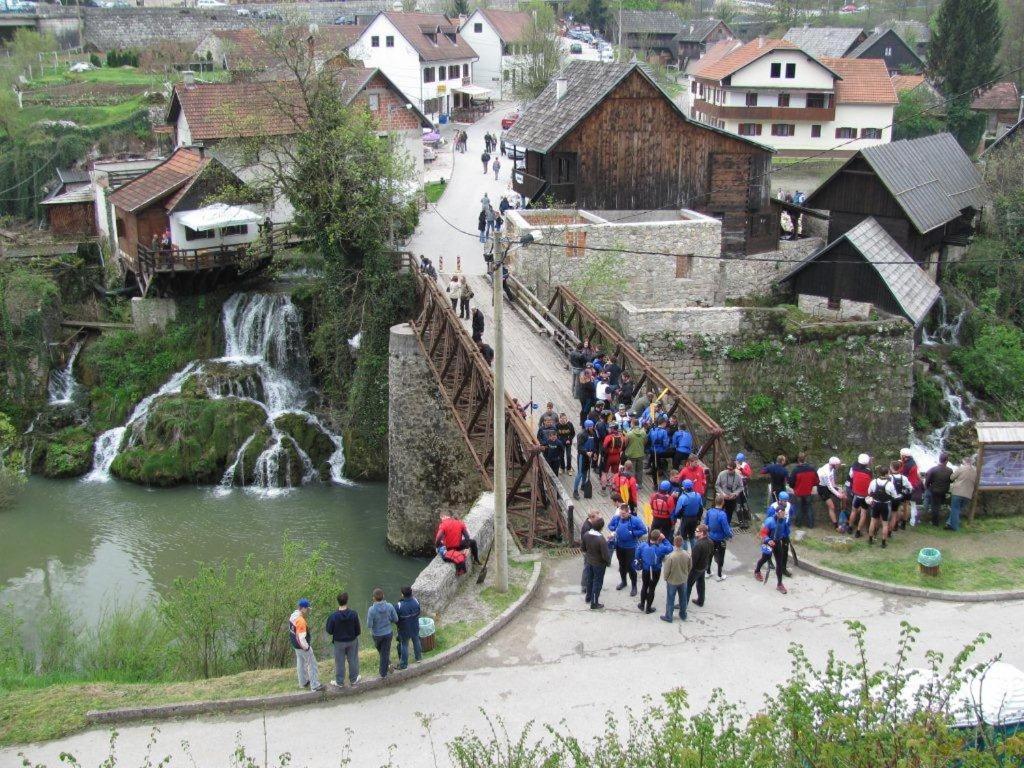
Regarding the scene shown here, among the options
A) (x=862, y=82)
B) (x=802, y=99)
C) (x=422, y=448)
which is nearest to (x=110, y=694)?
(x=422, y=448)

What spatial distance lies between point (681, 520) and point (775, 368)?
11.3 metres

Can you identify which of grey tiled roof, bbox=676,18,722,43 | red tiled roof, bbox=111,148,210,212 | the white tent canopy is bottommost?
the white tent canopy

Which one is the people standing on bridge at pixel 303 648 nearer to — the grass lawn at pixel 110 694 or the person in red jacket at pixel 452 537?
the grass lawn at pixel 110 694

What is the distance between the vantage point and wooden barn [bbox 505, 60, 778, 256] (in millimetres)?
34062

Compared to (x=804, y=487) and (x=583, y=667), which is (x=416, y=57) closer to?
(x=804, y=487)

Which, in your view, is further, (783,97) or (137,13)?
(137,13)

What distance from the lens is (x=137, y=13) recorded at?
258 feet

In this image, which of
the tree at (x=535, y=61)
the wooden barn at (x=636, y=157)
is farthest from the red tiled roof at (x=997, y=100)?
the wooden barn at (x=636, y=157)

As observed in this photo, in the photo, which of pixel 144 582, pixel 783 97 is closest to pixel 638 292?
pixel 144 582

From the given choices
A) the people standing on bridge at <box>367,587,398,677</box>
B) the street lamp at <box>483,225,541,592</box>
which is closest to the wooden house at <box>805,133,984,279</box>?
the street lamp at <box>483,225,541,592</box>

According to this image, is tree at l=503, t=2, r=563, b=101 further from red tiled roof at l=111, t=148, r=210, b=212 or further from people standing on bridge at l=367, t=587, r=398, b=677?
people standing on bridge at l=367, t=587, r=398, b=677

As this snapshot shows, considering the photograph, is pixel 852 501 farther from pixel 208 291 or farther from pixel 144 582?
pixel 208 291

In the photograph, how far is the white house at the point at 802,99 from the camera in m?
55.2

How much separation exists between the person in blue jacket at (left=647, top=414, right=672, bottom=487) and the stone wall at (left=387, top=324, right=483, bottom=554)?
7.02 metres
